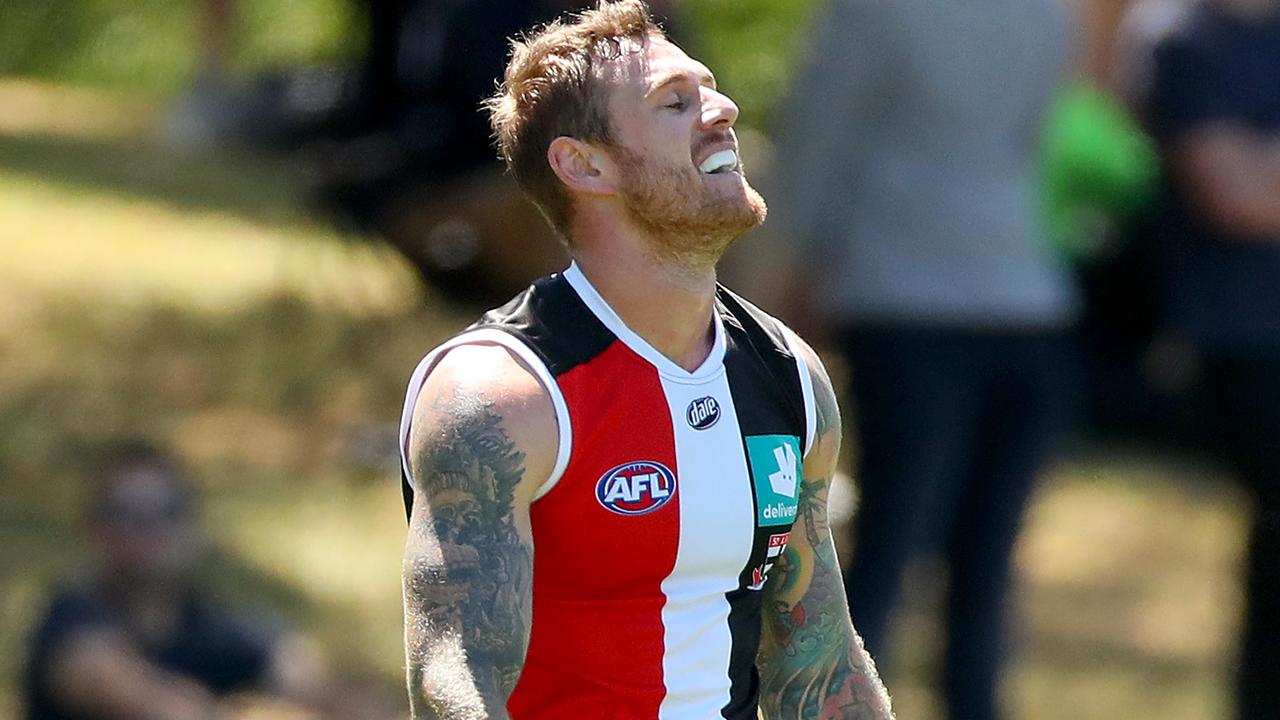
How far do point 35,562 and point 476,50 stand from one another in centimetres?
249

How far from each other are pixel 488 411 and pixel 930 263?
8.15ft

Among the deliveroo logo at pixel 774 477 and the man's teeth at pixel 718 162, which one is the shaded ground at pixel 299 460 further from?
the man's teeth at pixel 718 162

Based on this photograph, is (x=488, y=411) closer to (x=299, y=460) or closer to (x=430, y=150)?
(x=430, y=150)

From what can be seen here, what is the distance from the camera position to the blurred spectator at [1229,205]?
5129mm

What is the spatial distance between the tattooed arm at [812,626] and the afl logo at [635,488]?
333mm

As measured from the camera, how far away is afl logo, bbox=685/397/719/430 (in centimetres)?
270

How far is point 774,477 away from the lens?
2.76 meters

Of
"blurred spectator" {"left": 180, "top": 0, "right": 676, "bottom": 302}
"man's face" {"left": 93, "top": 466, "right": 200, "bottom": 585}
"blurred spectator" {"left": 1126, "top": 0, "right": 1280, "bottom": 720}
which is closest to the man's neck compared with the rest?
"blurred spectator" {"left": 1126, "top": 0, "right": 1280, "bottom": 720}

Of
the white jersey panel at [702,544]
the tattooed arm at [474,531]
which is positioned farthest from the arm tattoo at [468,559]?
the white jersey panel at [702,544]

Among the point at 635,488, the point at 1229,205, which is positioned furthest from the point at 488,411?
the point at 1229,205

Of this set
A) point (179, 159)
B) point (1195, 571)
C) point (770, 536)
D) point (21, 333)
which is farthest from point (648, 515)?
point (179, 159)

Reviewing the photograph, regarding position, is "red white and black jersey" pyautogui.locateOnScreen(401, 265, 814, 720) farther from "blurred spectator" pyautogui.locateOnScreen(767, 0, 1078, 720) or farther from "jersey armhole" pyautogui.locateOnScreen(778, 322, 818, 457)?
"blurred spectator" pyautogui.locateOnScreen(767, 0, 1078, 720)

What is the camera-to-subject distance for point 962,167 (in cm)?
486

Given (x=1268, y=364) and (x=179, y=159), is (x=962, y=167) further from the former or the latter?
(x=179, y=159)
